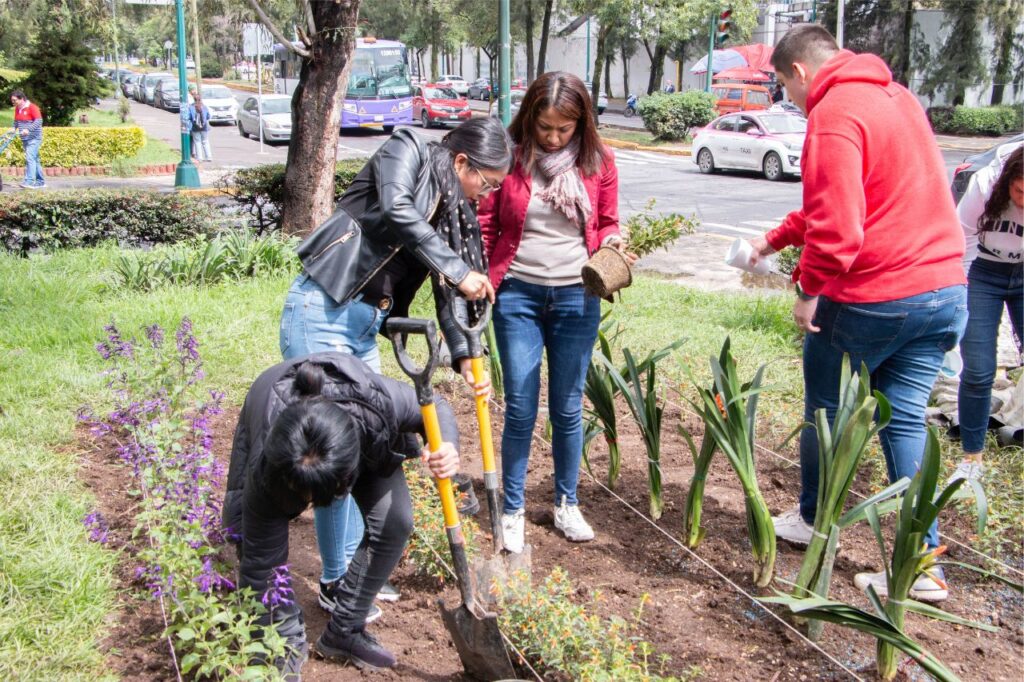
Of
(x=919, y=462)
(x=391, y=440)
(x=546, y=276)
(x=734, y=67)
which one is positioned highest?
(x=734, y=67)

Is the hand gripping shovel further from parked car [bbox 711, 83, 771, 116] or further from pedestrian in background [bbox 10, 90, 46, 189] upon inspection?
parked car [bbox 711, 83, 771, 116]

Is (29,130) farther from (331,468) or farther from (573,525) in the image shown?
(331,468)

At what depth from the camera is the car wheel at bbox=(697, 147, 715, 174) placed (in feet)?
66.8

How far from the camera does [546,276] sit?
10.6ft

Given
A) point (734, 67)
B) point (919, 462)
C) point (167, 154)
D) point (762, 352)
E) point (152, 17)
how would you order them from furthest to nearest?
point (152, 17) < point (734, 67) < point (167, 154) < point (762, 352) < point (919, 462)

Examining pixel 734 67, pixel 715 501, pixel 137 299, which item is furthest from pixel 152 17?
pixel 715 501

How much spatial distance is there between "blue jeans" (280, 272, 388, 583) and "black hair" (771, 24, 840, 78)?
1.46m

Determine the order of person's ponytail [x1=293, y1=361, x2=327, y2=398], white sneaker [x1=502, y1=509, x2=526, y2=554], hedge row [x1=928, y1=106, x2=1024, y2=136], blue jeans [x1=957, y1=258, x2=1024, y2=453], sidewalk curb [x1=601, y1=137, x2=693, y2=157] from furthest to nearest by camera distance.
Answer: hedge row [x1=928, y1=106, x2=1024, y2=136] < sidewalk curb [x1=601, y1=137, x2=693, y2=157] < blue jeans [x1=957, y1=258, x2=1024, y2=453] < white sneaker [x1=502, y1=509, x2=526, y2=554] < person's ponytail [x1=293, y1=361, x2=327, y2=398]

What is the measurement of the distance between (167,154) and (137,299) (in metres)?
18.1

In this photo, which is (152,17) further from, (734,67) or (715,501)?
(715,501)

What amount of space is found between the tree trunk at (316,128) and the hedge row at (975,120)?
2533cm

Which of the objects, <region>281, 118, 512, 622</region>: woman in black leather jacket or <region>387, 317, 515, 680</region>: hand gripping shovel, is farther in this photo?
<region>281, 118, 512, 622</region>: woman in black leather jacket

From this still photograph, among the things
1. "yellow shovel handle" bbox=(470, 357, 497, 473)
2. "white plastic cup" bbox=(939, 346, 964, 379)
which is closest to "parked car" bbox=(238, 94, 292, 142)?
"white plastic cup" bbox=(939, 346, 964, 379)

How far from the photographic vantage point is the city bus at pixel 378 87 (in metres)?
28.5
